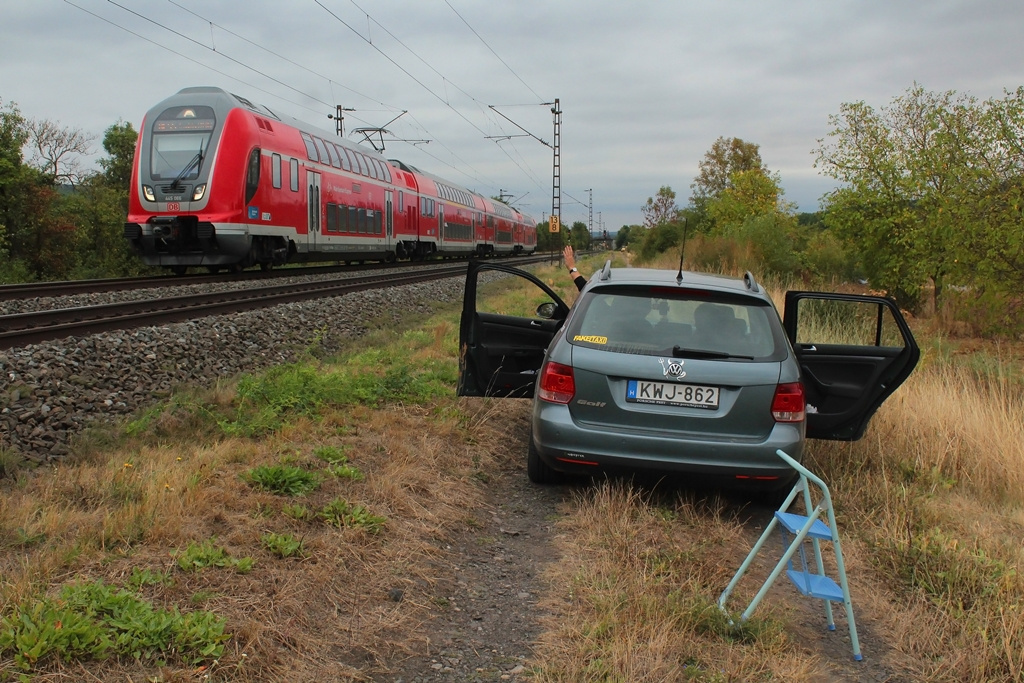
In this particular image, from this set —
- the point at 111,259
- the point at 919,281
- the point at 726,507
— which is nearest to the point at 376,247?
the point at 111,259

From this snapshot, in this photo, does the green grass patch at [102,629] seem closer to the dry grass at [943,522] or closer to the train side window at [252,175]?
the dry grass at [943,522]

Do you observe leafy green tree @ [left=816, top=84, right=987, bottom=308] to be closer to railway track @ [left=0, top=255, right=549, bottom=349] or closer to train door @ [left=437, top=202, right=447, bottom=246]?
railway track @ [left=0, top=255, right=549, bottom=349]

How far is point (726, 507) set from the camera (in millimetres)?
5375

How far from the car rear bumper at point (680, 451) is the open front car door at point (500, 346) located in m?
1.57

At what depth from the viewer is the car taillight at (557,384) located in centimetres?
488

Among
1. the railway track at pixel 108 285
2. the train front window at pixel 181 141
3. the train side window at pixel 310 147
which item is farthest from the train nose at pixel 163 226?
the train side window at pixel 310 147

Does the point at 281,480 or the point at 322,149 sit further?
the point at 322,149

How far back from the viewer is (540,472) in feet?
18.2

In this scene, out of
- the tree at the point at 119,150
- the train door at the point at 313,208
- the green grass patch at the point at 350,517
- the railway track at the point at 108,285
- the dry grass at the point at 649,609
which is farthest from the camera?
the tree at the point at 119,150

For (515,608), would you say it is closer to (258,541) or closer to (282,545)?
(282,545)

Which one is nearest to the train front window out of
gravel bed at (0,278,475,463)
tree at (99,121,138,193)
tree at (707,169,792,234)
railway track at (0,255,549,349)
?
railway track at (0,255,549,349)

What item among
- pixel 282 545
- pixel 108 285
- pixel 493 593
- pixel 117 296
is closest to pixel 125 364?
pixel 282 545

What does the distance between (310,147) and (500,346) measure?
15.9 meters

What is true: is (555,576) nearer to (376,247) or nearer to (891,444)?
Result: (891,444)
